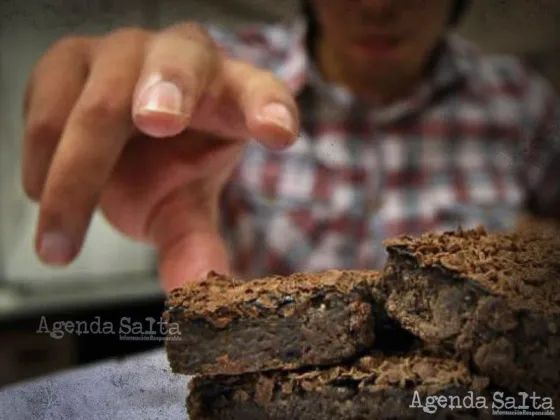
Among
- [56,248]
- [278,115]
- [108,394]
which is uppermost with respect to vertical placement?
[278,115]

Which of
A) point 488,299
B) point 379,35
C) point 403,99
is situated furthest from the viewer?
point 403,99

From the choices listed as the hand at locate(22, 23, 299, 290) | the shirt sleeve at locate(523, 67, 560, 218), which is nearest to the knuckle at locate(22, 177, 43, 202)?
the hand at locate(22, 23, 299, 290)

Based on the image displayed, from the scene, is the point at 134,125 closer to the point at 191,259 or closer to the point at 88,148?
the point at 88,148

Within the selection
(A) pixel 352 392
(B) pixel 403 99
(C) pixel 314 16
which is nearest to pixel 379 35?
(C) pixel 314 16

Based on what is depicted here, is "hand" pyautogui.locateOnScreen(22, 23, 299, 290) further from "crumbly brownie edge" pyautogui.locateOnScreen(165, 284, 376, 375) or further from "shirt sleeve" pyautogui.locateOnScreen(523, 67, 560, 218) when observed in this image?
"shirt sleeve" pyautogui.locateOnScreen(523, 67, 560, 218)

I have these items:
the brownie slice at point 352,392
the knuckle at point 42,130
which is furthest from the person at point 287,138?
the brownie slice at point 352,392

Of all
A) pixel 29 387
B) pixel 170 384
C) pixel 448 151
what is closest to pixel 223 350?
pixel 170 384

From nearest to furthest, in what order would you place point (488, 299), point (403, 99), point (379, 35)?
point (488, 299), point (379, 35), point (403, 99)
